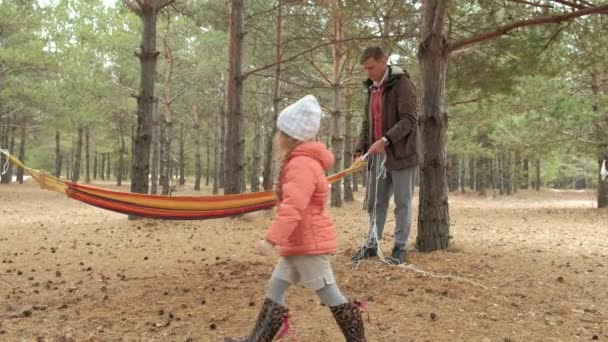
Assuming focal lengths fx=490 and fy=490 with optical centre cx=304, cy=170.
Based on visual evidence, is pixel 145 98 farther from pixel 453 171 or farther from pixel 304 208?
pixel 453 171

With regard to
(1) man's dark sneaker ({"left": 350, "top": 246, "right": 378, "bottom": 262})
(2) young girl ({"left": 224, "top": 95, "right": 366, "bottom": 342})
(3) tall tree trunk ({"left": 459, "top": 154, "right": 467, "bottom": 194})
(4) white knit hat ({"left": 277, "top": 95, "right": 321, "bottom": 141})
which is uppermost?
(3) tall tree trunk ({"left": 459, "top": 154, "right": 467, "bottom": 194})

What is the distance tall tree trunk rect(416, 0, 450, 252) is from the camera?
4875mm

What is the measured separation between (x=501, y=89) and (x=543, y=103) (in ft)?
19.9

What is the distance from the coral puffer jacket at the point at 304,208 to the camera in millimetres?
2248

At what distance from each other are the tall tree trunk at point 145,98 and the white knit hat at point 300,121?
6.42 meters

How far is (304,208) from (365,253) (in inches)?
98.9

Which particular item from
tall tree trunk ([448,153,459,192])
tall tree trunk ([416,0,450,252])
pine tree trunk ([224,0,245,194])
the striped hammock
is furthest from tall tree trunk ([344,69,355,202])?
tall tree trunk ([448,153,459,192])

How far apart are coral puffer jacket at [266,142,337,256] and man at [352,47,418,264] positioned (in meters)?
1.66

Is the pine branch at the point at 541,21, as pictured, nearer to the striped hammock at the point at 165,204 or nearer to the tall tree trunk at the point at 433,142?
the tall tree trunk at the point at 433,142

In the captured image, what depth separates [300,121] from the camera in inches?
95.6

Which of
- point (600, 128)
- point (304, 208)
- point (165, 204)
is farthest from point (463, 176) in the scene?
point (304, 208)

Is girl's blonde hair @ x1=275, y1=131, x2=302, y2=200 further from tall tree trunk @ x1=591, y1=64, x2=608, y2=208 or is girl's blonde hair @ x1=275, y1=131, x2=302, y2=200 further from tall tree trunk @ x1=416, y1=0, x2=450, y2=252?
tall tree trunk @ x1=591, y1=64, x2=608, y2=208

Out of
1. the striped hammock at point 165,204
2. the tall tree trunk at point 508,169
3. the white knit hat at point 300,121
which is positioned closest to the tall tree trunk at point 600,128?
the striped hammock at point 165,204

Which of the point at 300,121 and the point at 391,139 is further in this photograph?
the point at 391,139
